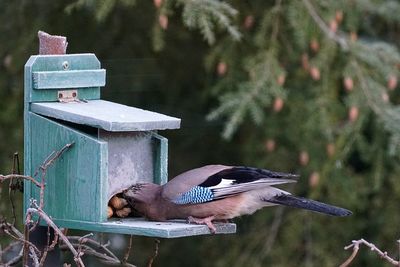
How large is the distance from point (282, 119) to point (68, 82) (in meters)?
2.55

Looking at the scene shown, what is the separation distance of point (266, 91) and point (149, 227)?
217 cm

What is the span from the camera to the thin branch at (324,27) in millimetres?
5207

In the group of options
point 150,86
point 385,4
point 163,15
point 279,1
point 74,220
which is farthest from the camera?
point 150,86

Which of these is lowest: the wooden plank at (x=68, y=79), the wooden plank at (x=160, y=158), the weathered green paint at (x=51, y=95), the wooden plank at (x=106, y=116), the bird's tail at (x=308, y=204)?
the bird's tail at (x=308, y=204)

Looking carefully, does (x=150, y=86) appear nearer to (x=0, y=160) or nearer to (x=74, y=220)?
(x=0, y=160)

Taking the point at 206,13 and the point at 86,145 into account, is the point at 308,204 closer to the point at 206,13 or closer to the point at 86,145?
the point at 86,145

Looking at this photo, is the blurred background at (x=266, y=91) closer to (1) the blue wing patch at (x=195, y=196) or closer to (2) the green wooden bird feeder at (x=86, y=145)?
(2) the green wooden bird feeder at (x=86, y=145)

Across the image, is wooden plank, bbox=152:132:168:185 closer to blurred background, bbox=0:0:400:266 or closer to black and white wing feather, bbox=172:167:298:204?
black and white wing feather, bbox=172:167:298:204

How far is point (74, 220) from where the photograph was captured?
3.30 metres

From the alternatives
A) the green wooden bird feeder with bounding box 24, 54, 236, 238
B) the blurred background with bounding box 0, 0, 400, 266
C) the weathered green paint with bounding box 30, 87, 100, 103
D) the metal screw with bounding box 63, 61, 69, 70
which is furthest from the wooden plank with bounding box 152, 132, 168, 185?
the blurred background with bounding box 0, 0, 400, 266

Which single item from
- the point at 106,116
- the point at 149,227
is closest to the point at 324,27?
the point at 106,116

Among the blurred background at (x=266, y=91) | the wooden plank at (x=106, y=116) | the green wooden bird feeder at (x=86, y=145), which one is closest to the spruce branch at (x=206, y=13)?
the blurred background at (x=266, y=91)

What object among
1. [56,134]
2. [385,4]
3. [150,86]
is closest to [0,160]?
[150,86]

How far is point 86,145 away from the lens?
325 centimetres
